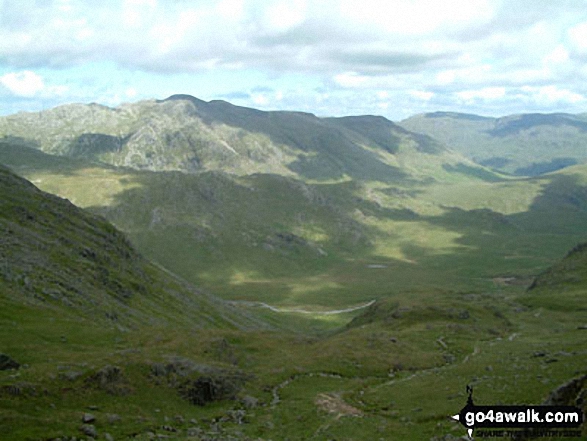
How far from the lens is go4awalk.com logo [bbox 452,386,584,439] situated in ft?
102

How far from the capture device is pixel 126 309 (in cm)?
11688

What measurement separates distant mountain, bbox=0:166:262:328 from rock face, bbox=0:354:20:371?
32868 mm

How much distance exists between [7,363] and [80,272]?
71558 millimetres

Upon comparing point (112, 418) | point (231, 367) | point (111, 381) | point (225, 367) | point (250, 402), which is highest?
point (111, 381)

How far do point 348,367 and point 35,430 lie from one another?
154 ft

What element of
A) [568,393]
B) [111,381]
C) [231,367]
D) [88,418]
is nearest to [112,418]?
[88,418]

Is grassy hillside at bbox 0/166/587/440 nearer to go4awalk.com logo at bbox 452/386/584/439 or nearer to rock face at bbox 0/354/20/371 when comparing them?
rock face at bbox 0/354/20/371

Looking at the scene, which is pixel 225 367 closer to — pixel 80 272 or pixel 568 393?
pixel 568 393

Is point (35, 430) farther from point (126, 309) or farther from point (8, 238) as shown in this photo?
point (8, 238)

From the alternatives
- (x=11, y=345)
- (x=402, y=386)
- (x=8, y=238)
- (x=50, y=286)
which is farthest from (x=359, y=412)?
(x=8, y=238)

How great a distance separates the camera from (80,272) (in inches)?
4857

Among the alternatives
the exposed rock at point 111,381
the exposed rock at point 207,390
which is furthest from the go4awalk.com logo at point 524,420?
the exposed rock at point 111,381

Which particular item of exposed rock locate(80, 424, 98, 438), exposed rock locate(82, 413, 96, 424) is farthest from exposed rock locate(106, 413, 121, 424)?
exposed rock locate(80, 424, 98, 438)

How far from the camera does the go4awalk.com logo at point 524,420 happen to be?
1229 inches
